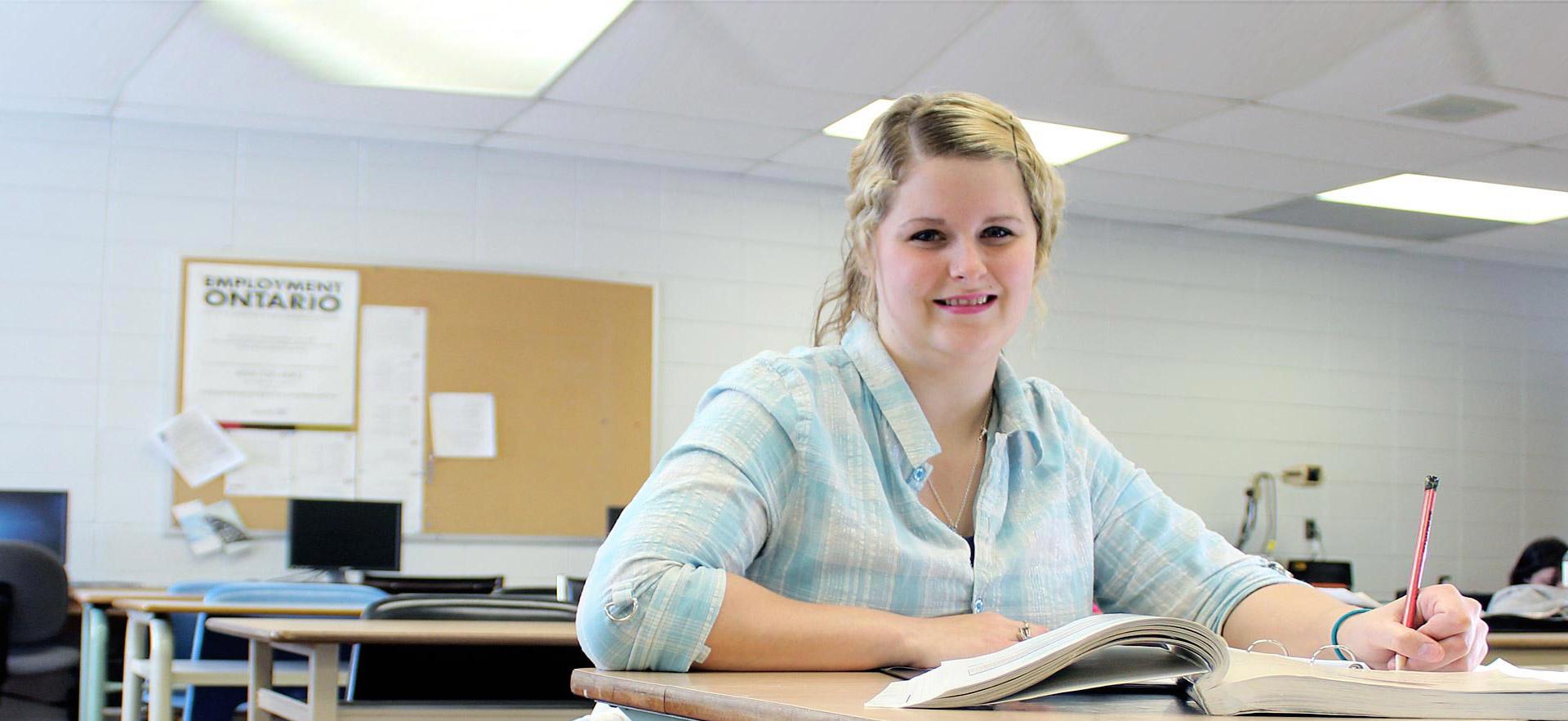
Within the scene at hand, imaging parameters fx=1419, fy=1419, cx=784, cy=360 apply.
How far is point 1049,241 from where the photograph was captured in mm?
1660

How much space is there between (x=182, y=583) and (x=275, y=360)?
1.59 m

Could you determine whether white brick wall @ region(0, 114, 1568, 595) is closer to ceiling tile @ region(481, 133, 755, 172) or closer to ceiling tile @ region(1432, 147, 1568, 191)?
ceiling tile @ region(481, 133, 755, 172)

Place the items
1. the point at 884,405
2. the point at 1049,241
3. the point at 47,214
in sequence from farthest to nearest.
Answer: the point at 47,214 → the point at 1049,241 → the point at 884,405

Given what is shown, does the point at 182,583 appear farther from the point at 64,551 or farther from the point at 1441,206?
the point at 1441,206

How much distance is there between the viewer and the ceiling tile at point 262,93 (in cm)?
493

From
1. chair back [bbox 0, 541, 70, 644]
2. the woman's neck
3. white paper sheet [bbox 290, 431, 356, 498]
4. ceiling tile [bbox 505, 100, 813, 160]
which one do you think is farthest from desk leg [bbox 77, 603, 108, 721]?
the woman's neck

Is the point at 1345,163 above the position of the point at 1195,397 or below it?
above

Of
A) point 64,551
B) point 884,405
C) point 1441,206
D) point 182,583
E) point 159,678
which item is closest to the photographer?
point 884,405

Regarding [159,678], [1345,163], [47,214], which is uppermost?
[1345,163]

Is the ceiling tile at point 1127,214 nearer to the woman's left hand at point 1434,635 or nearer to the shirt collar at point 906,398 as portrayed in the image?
the shirt collar at point 906,398

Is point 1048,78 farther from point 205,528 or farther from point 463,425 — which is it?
point 205,528

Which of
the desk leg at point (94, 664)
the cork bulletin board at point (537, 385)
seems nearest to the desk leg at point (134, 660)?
the desk leg at point (94, 664)

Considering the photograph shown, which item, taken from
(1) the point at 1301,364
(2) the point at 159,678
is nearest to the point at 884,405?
(2) the point at 159,678

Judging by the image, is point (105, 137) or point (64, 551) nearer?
point (64, 551)
